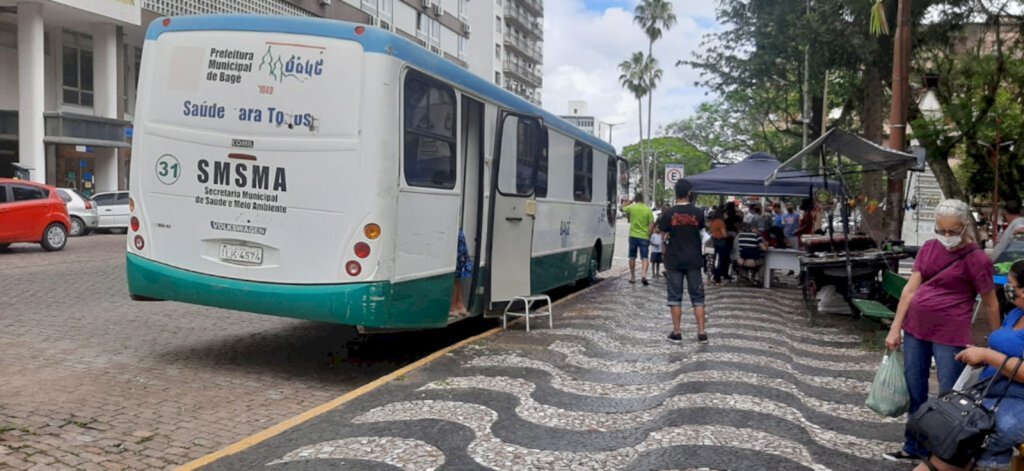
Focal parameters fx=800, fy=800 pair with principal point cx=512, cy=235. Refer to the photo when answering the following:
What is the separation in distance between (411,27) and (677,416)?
1649 inches

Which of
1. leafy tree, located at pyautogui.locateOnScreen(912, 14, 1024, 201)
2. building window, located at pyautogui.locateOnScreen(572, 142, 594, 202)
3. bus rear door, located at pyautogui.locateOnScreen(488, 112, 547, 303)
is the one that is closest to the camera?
bus rear door, located at pyautogui.locateOnScreen(488, 112, 547, 303)

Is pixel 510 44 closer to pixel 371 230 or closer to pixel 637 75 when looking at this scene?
pixel 637 75

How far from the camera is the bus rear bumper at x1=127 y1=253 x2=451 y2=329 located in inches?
248

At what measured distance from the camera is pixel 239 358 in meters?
7.54

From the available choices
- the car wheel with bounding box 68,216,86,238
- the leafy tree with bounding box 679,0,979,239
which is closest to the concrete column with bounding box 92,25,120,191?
the car wheel with bounding box 68,216,86,238

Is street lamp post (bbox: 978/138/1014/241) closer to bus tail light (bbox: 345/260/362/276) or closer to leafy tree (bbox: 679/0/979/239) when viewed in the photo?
leafy tree (bbox: 679/0/979/239)

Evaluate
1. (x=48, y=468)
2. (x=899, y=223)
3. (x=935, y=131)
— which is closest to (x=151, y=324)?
(x=48, y=468)

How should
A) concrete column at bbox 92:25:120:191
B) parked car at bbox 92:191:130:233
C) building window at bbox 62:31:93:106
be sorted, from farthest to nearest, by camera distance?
1. building window at bbox 62:31:93:106
2. concrete column at bbox 92:25:120:191
3. parked car at bbox 92:191:130:233

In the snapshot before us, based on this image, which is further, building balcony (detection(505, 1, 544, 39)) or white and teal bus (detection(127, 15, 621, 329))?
building balcony (detection(505, 1, 544, 39))

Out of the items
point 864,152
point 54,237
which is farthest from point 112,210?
point 864,152

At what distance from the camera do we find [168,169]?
265 inches

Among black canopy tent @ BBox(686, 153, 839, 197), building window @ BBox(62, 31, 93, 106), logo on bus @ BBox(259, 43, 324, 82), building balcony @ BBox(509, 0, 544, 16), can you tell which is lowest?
black canopy tent @ BBox(686, 153, 839, 197)

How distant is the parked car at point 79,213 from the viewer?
2177 cm

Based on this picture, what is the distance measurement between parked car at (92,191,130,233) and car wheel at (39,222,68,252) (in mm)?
6462
